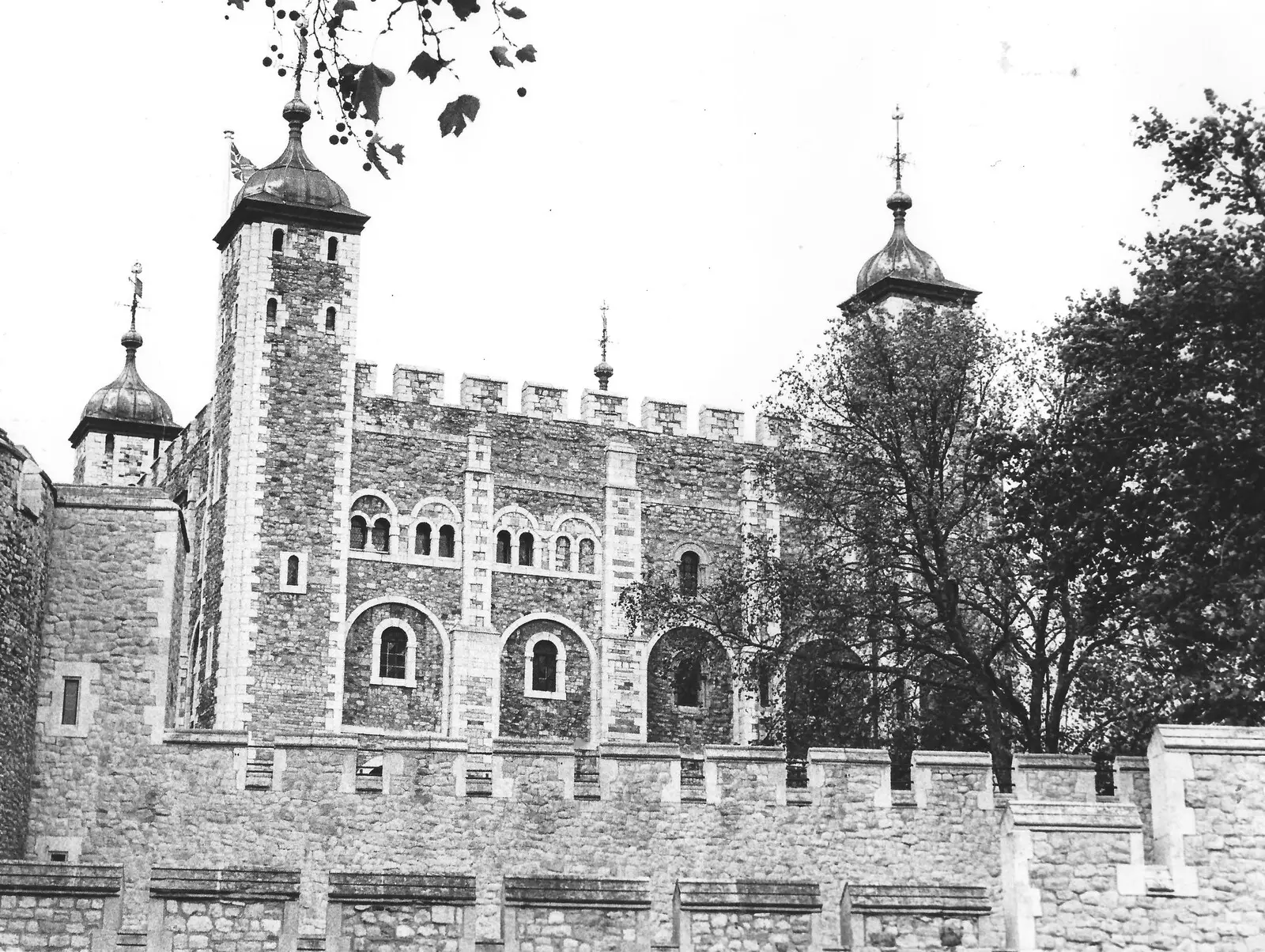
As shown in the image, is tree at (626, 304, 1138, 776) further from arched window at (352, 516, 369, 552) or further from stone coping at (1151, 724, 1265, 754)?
stone coping at (1151, 724, 1265, 754)

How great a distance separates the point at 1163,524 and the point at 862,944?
11559 mm

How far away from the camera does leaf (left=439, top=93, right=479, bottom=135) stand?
12875 millimetres

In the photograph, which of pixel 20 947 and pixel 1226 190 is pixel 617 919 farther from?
pixel 1226 190

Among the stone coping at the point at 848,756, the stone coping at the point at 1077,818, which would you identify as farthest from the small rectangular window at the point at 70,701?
the stone coping at the point at 1077,818

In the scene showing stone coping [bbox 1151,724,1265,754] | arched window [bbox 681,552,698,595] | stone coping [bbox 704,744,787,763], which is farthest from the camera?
arched window [bbox 681,552,698,595]

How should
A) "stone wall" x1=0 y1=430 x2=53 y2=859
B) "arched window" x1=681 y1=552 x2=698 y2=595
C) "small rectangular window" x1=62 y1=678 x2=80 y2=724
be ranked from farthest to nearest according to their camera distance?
1. "arched window" x1=681 y1=552 x2=698 y2=595
2. "small rectangular window" x1=62 y1=678 x2=80 y2=724
3. "stone wall" x1=0 y1=430 x2=53 y2=859

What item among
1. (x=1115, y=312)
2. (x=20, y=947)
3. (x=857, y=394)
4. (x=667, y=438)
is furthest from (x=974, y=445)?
(x=667, y=438)

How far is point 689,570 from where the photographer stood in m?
50.9

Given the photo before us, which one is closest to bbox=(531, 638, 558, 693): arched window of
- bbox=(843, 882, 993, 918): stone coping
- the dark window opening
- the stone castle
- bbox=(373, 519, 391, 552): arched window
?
the stone castle

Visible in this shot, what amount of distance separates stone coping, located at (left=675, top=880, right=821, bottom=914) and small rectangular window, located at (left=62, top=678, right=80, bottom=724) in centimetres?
896

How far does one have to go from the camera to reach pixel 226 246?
163 ft

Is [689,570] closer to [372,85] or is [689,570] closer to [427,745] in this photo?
[427,745]

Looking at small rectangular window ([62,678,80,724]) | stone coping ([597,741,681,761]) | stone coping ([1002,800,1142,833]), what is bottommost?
stone coping ([1002,800,1142,833])

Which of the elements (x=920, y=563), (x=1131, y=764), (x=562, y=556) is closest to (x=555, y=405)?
(x=562, y=556)
